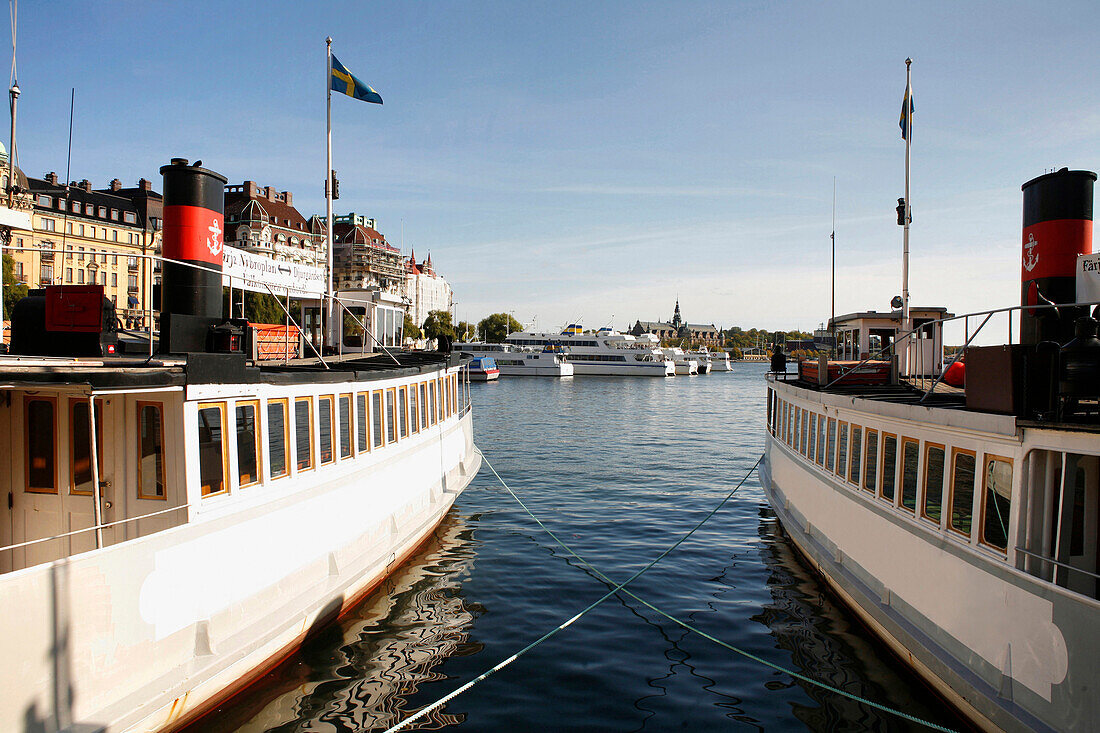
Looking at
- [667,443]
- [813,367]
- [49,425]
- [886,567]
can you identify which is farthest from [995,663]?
[667,443]

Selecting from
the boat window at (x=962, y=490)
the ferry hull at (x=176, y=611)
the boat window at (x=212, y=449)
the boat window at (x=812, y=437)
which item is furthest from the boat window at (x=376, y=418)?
the boat window at (x=962, y=490)

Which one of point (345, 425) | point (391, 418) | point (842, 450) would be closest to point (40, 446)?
point (345, 425)

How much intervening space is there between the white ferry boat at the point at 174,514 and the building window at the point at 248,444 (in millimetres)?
21

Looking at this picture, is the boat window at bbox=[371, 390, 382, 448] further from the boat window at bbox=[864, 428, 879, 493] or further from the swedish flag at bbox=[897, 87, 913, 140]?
the swedish flag at bbox=[897, 87, 913, 140]

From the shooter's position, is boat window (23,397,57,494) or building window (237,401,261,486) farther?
building window (237,401,261,486)

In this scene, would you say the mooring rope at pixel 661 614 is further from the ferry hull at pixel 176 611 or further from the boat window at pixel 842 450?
the boat window at pixel 842 450

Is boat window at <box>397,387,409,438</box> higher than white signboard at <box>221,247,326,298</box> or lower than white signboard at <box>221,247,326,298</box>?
lower

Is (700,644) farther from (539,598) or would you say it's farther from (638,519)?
(638,519)

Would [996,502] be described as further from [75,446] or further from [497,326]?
[497,326]

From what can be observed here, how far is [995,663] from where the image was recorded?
6.71 m

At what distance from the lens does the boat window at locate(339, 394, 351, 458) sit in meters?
11.0

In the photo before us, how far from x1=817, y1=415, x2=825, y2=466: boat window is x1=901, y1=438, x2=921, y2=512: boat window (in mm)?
3657

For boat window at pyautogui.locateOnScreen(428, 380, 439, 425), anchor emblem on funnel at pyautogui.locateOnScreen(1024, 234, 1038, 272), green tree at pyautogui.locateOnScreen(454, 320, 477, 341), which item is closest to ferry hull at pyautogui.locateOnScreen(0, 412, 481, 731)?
boat window at pyautogui.locateOnScreen(428, 380, 439, 425)

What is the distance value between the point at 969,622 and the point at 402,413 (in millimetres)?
9870
